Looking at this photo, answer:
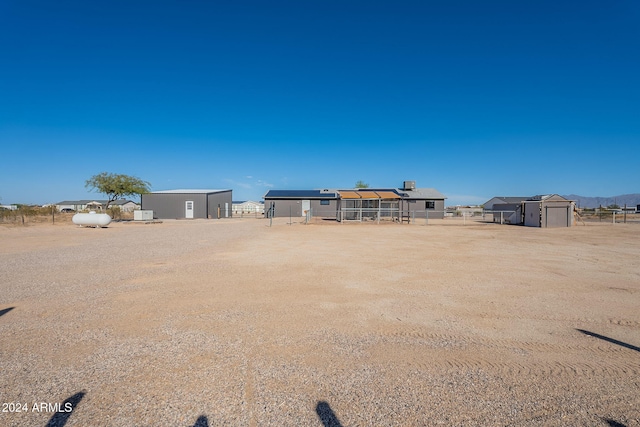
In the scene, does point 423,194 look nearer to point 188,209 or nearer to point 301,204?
point 301,204

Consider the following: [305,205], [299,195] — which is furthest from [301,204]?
[299,195]

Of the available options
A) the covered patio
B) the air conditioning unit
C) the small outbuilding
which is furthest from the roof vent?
the air conditioning unit

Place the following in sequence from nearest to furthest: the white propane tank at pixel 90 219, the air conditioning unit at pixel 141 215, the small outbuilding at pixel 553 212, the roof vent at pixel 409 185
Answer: the white propane tank at pixel 90 219
the small outbuilding at pixel 553 212
the air conditioning unit at pixel 141 215
the roof vent at pixel 409 185

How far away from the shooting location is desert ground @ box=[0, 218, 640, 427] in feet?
9.38

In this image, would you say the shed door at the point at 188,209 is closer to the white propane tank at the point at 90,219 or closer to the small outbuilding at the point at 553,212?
the white propane tank at the point at 90,219

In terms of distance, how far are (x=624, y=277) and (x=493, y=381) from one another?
7.59 meters

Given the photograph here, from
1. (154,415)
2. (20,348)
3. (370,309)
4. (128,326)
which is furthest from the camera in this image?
(370,309)

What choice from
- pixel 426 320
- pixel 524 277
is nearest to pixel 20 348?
pixel 426 320

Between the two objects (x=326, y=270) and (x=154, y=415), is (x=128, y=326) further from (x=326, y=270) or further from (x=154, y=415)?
(x=326, y=270)

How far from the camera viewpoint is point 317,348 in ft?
13.3

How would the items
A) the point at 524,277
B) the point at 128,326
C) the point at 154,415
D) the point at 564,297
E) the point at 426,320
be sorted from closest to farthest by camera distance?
the point at 154,415, the point at 128,326, the point at 426,320, the point at 564,297, the point at 524,277

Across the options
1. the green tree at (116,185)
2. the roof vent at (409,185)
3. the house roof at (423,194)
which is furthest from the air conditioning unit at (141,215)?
the roof vent at (409,185)

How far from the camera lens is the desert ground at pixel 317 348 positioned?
2859 mm

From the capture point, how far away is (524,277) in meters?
8.02
